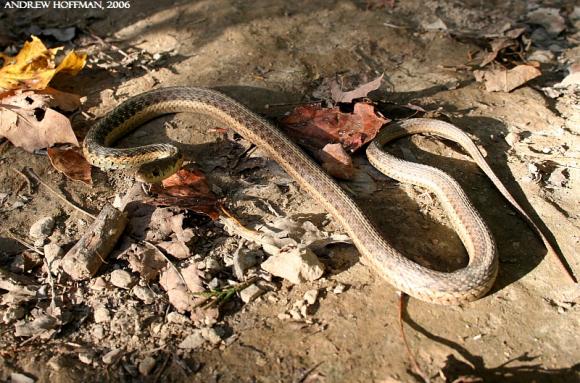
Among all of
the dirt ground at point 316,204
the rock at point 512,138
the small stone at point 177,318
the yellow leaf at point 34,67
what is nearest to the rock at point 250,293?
the dirt ground at point 316,204

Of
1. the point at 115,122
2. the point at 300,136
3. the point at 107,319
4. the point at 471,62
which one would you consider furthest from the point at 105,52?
the point at 471,62

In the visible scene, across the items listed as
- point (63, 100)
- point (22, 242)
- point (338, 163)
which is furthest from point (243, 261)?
A: point (63, 100)

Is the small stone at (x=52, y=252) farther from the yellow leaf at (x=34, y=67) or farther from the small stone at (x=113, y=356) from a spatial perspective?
the yellow leaf at (x=34, y=67)

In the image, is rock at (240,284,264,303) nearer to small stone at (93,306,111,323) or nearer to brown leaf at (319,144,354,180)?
small stone at (93,306,111,323)

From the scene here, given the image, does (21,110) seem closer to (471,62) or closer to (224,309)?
(224,309)

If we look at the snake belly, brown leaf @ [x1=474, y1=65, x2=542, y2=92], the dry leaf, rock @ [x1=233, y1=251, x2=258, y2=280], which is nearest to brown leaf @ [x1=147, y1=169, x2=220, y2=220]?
the snake belly

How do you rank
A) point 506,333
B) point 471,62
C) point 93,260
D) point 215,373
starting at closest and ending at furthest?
point 215,373
point 506,333
point 93,260
point 471,62
